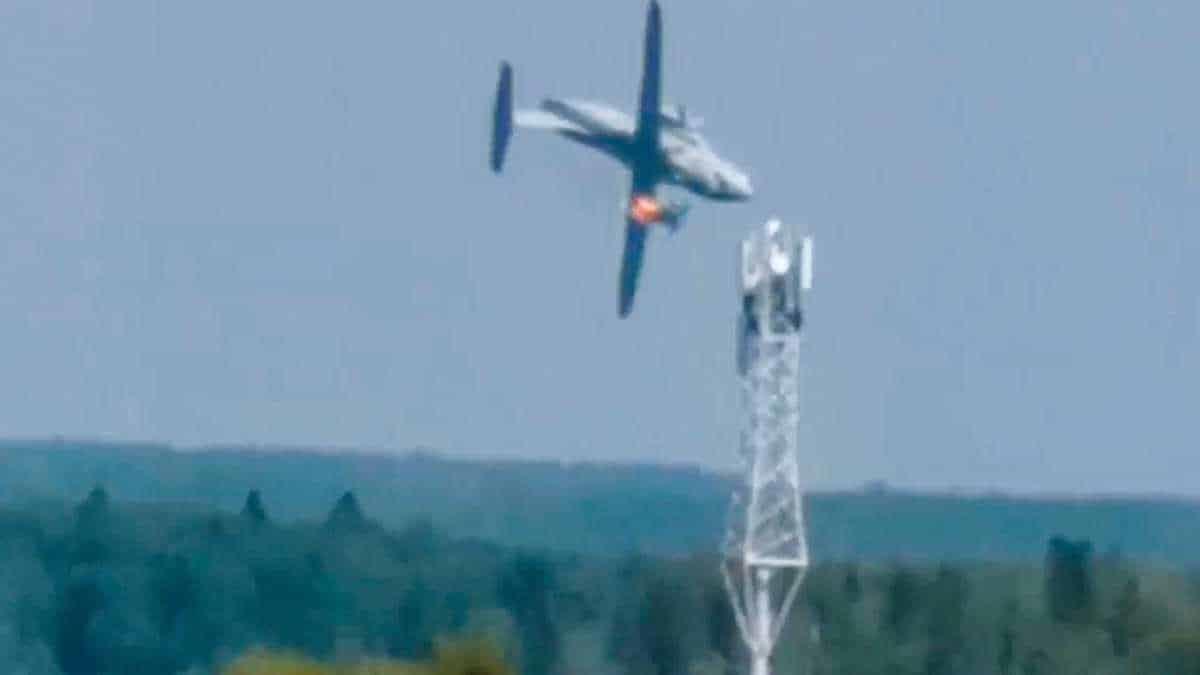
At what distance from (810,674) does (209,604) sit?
2409 centimetres

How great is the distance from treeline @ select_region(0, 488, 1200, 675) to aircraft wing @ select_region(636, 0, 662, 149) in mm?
8035

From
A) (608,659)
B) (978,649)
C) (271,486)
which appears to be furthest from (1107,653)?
(271,486)

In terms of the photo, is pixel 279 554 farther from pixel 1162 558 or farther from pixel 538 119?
pixel 538 119

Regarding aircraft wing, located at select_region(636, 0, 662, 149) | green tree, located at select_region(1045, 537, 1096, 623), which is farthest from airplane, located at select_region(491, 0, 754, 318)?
green tree, located at select_region(1045, 537, 1096, 623)

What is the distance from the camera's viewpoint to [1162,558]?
471 feet

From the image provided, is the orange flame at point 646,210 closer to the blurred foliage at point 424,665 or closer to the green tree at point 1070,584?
the blurred foliage at point 424,665

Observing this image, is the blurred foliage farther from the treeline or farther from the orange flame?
the treeline

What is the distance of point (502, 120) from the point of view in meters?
97.8

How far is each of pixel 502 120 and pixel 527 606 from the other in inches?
909

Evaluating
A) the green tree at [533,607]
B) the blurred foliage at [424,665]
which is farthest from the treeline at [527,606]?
the blurred foliage at [424,665]

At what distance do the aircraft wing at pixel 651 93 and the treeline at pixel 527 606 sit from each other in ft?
26.4

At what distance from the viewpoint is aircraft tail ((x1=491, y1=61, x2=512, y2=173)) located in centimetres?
9762

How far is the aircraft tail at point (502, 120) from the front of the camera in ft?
320

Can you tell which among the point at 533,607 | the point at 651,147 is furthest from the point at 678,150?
the point at 533,607
